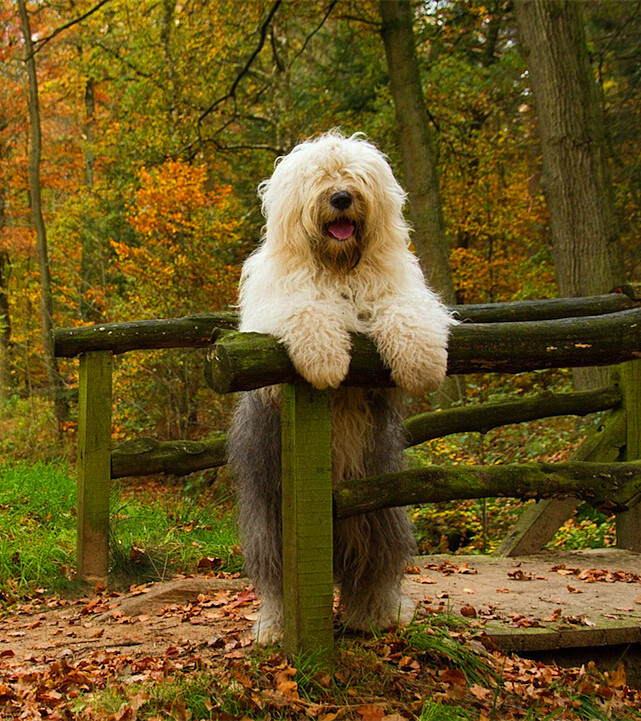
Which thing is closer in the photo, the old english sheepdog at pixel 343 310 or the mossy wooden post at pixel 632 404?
the old english sheepdog at pixel 343 310

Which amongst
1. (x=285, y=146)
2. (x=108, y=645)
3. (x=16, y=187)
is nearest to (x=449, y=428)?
(x=108, y=645)

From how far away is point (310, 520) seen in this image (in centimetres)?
306

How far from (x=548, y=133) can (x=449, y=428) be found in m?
3.62

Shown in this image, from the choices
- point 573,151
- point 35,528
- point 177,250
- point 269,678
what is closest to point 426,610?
point 269,678

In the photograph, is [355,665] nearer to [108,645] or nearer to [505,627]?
[505,627]

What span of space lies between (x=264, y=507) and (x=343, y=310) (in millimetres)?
917

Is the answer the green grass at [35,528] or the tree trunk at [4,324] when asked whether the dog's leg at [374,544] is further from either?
the tree trunk at [4,324]

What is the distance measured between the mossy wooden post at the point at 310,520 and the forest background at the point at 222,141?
273 inches

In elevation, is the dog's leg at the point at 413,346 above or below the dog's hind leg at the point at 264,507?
above

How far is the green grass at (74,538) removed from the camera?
4.97 metres

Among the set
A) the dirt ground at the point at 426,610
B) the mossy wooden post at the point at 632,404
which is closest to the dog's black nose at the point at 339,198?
the dirt ground at the point at 426,610

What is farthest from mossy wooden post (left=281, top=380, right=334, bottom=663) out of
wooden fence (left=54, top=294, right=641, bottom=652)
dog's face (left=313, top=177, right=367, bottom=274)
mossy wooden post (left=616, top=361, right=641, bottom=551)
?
mossy wooden post (left=616, top=361, right=641, bottom=551)

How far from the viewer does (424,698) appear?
299 centimetres

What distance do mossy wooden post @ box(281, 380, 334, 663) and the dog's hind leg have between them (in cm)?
37
